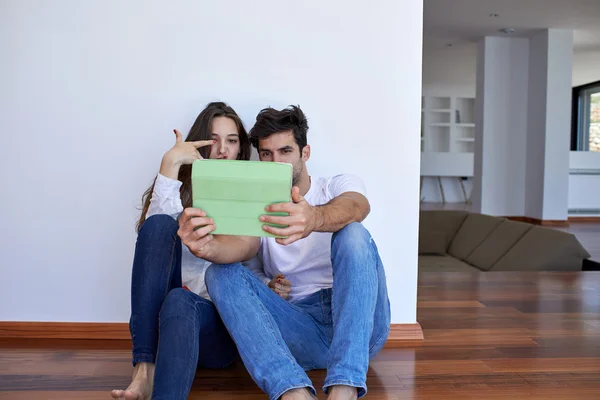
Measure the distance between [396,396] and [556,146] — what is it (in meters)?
6.98

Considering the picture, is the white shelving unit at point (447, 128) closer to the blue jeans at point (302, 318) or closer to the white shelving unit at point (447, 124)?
the white shelving unit at point (447, 124)

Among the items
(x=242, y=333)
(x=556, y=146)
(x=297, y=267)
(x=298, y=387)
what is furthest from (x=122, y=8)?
(x=556, y=146)

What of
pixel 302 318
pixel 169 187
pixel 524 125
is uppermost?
pixel 524 125

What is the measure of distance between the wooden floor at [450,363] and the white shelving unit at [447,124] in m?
10.0

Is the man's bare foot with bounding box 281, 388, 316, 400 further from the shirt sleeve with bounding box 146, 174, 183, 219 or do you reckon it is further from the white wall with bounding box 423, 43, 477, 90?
the white wall with bounding box 423, 43, 477, 90

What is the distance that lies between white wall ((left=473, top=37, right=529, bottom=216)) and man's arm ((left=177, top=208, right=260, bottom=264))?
7005 mm

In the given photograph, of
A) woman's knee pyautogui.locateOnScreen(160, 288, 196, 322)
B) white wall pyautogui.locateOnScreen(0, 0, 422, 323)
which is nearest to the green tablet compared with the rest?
woman's knee pyautogui.locateOnScreen(160, 288, 196, 322)

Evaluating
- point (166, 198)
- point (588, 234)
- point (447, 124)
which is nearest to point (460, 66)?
point (447, 124)

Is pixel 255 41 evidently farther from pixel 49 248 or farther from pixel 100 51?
pixel 49 248

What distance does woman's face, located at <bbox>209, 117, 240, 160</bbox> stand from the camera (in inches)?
75.4

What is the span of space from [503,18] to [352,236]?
21.8 feet

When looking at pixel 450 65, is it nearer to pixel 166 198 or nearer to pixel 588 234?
pixel 588 234

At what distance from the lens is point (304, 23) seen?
207cm

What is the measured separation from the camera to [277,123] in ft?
5.73
